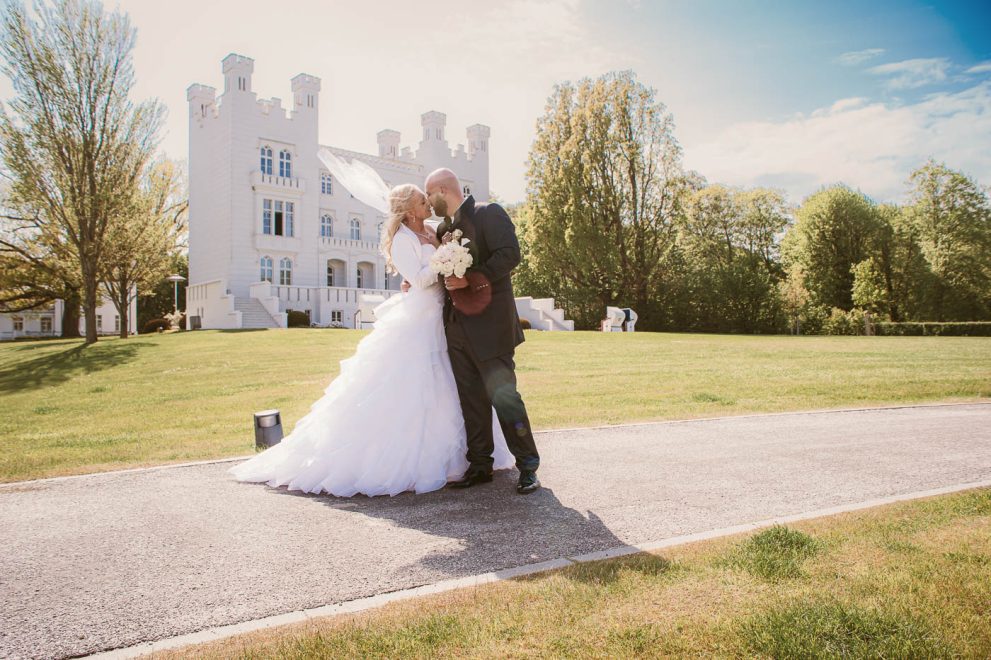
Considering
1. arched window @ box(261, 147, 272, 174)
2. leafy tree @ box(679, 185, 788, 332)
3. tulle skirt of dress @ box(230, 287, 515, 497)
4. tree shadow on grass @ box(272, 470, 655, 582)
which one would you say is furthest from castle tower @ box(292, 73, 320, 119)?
tree shadow on grass @ box(272, 470, 655, 582)

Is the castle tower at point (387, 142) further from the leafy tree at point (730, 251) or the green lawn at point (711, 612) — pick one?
the green lawn at point (711, 612)

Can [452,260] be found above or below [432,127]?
below

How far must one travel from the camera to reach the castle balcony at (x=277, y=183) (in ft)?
130

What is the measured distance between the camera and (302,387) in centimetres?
1278

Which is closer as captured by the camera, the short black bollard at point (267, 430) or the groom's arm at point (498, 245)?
the groom's arm at point (498, 245)

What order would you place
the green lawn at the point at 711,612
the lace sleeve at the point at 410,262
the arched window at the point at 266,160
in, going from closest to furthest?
the green lawn at the point at 711,612, the lace sleeve at the point at 410,262, the arched window at the point at 266,160

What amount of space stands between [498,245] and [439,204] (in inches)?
26.6

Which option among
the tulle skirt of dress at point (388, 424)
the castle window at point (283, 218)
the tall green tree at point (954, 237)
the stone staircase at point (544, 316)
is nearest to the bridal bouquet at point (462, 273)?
the tulle skirt of dress at point (388, 424)

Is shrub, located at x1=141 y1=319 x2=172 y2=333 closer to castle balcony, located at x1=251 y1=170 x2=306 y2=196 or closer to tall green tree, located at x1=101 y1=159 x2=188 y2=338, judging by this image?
tall green tree, located at x1=101 y1=159 x2=188 y2=338

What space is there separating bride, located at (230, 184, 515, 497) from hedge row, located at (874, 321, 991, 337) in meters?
38.5

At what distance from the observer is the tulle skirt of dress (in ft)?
17.2

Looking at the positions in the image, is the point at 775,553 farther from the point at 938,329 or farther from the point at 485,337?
the point at 938,329

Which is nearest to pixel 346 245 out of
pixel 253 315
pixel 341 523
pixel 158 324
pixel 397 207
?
pixel 253 315

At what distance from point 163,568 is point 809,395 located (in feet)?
34.6
